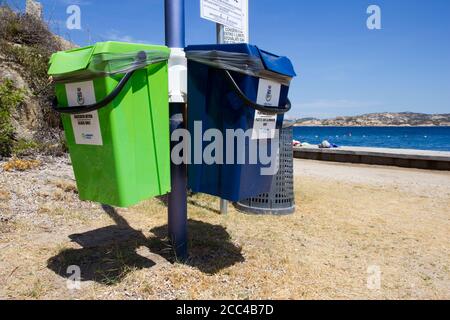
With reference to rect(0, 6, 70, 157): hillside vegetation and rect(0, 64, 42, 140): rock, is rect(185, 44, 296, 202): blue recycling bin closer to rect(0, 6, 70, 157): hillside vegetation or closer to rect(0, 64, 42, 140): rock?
rect(0, 6, 70, 157): hillside vegetation

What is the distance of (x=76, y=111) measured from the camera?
228 cm

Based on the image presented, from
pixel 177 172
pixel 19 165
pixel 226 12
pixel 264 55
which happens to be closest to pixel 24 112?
pixel 19 165

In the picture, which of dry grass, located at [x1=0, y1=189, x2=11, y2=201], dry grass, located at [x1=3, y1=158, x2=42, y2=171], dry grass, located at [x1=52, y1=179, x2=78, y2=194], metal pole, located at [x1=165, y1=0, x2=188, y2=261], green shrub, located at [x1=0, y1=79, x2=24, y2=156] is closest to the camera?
metal pole, located at [x1=165, y1=0, x2=188, y2=261]

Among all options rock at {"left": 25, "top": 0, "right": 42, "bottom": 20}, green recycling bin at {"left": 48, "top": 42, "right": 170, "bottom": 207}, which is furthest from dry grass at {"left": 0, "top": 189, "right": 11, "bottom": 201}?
rock at {"left": 25, "top": 0, "right": 42, "bottom": 20}

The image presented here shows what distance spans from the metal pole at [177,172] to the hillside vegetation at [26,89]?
4092 millimetres

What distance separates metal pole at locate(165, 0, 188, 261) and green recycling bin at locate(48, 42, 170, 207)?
17 centimetres

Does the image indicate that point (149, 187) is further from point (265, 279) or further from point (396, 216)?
point (396, 216)

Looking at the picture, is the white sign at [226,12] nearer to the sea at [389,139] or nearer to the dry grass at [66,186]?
the dry grass at [66,186]

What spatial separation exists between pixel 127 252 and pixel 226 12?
3.08m

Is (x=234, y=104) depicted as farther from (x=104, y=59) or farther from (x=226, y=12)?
(x=226, y=12)

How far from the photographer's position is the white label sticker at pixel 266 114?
256cm

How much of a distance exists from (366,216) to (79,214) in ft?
11.8

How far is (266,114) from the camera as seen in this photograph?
264cm

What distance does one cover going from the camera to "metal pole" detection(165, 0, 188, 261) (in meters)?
2.73
